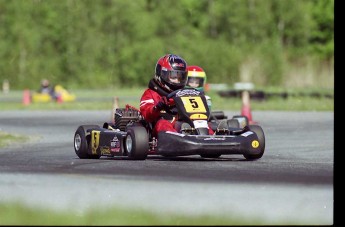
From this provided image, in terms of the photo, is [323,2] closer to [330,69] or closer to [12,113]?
[330,69]

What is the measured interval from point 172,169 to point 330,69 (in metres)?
43.4

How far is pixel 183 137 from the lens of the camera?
13266 millimetres

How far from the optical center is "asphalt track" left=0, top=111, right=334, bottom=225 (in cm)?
882

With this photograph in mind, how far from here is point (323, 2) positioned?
271 ft

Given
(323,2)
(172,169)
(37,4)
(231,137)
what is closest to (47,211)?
(172,169)

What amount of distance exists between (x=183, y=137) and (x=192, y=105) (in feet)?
2.18

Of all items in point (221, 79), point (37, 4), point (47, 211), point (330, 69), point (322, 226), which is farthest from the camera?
point (37, 4)

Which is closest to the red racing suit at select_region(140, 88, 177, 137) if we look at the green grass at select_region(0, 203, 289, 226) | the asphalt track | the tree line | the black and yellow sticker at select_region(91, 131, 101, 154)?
the asphalt track

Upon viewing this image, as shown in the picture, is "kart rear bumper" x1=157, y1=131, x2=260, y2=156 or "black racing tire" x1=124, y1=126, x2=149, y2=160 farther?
"black racing tire" x1=124, y1=126, x2=149, y2=160

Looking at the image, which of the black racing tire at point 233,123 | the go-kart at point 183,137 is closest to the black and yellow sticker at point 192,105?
the go-kart at point 183,137

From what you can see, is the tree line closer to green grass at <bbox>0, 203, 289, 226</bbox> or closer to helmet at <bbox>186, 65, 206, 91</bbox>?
helmet at <bbox>186, 65, 206, 91</bbox>

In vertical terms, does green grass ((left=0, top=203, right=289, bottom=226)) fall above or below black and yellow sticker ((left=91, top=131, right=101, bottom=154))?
below

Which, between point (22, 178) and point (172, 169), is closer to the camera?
point (22, 178)

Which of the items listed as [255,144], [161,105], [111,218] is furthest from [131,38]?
[111,218]
